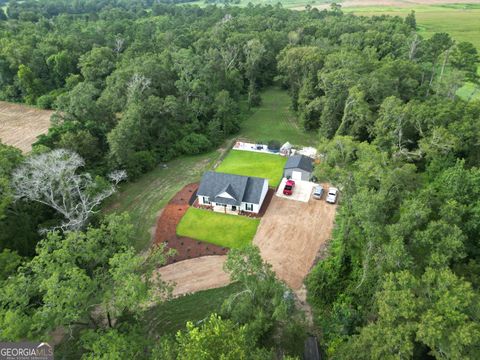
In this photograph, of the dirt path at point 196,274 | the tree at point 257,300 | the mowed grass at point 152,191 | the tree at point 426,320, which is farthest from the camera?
the mowed grass at point 152,191

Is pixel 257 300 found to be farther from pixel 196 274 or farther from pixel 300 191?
pixel 300 191

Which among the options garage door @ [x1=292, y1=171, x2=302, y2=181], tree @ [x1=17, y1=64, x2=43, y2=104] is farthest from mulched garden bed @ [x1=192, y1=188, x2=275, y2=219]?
tree @ [x1=17, y1=64, x2=43, y2=104]

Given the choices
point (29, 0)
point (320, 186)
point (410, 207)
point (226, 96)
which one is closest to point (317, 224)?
point (320, 186)

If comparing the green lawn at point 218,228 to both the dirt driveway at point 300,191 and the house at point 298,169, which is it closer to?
the dirt driveway at point 300,191

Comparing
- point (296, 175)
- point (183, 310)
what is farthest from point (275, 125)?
point (183, 310)

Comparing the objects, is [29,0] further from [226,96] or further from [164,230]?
[164,230]

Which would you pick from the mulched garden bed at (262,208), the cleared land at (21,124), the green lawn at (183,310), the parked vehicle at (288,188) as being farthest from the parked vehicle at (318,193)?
the cleared land at (21,124)

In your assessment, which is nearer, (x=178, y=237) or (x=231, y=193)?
(x=178, y=237)
